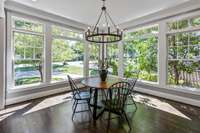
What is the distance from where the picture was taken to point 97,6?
4051 millimetres

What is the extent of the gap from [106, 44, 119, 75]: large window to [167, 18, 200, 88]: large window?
2516mm

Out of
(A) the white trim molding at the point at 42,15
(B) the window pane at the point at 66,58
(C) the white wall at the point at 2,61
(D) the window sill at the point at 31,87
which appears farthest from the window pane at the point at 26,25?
(D) the window sill at the point at 31,87

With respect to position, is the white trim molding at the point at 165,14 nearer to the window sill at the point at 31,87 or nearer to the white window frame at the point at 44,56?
the white window frame at the point at 44,56

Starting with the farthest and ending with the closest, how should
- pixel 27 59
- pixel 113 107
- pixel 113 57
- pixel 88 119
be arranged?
pixel 113 57, pixel 27 59, pixel 88 119, pixel 113 107

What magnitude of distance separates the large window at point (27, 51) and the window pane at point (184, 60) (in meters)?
4.33

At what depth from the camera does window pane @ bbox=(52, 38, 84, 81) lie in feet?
17.3

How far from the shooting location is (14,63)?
13.4 ft

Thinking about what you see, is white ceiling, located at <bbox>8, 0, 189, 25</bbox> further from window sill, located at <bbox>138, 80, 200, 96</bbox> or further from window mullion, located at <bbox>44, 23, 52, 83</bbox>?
window sill, located at <bbox>138, 80, 200, 96</bbox>

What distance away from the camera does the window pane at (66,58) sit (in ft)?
17.3

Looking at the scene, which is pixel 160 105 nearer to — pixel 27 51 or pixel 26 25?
pixel 27 51

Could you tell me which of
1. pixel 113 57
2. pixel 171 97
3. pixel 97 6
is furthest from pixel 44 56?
pixel 171 97

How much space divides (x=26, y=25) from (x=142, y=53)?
4164 mm

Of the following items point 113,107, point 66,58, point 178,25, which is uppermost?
point 178,25

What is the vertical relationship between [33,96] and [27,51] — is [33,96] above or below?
below
